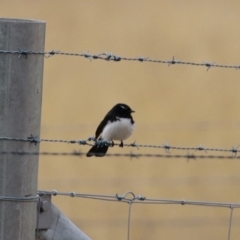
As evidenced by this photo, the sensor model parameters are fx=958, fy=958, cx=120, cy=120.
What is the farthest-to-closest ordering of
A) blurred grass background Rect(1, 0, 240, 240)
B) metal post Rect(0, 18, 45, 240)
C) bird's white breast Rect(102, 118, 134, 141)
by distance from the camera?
blurred grass background Rect(1, 0, 240, 240)
bird's white breast Rect(102, 118, 134, 141)
metal post Rect(0, 18, 45, 240)

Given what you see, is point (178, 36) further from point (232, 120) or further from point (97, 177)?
point (97, 177)

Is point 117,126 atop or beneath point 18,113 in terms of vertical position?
beneath

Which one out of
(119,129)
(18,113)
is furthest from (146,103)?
(18,113)

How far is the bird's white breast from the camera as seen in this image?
6.56 metres

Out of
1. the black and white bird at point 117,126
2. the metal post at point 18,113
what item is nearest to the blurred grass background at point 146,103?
the black and white bird at point 117,126

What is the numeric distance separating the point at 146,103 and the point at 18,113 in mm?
7763

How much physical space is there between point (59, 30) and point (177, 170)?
3.15 meters

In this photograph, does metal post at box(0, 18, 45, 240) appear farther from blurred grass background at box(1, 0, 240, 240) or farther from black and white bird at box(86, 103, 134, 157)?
blurred grass background at box(1, 0, 240, 240)

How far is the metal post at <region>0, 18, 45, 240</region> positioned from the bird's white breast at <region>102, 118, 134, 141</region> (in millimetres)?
2351

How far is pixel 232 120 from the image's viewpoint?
11.7 m

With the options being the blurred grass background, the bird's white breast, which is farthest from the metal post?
the blurred grass background

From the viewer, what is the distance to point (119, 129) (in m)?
6.57

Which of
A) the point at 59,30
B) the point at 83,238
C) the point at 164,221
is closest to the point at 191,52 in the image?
the point at 59,30

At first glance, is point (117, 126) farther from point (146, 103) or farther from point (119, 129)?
point (146, 103)
